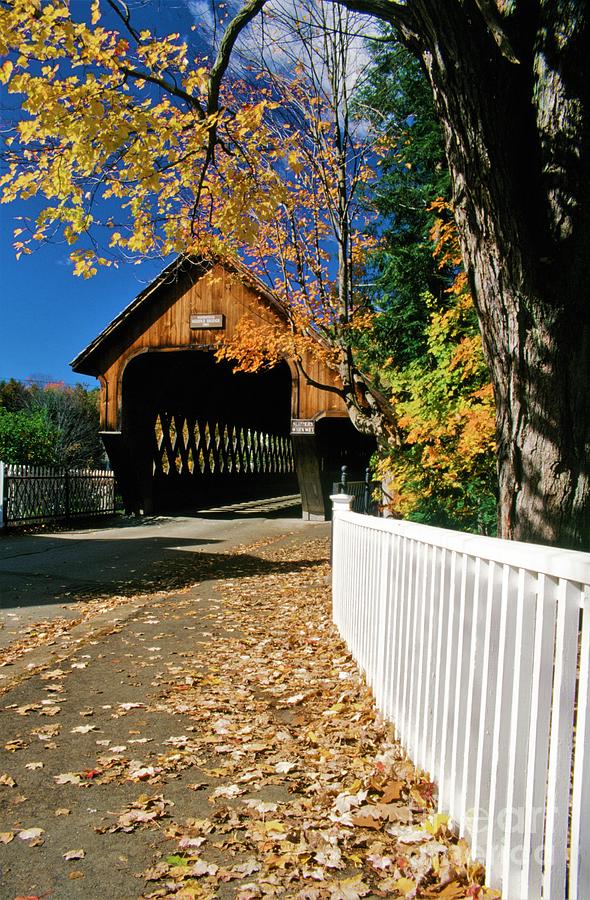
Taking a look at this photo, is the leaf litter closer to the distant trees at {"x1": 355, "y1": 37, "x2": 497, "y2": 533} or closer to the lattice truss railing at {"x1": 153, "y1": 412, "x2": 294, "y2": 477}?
the distant trees at {"x1": 355, "y1": 37, "x2": 497, "y2": 533}

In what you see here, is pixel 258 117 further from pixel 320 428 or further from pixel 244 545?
pixel 320 428

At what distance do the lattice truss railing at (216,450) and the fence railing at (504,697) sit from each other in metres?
20.2

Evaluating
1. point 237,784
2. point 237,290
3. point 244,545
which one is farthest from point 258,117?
point 237,290

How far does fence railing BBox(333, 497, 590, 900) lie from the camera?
1784 millimetres

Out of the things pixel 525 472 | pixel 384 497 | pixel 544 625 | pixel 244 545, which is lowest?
pixel 244 545

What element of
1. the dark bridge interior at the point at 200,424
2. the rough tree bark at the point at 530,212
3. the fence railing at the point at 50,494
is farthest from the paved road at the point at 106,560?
the rough tree bark at the point at 530,212

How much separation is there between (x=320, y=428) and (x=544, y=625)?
18.1 meters

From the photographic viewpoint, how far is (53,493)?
18.3 m

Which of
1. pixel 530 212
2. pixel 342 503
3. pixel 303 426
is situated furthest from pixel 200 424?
pixel 530 212

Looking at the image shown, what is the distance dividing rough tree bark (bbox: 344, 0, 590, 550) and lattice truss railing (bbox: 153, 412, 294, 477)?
63.7ft

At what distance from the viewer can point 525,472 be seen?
13.5 ft

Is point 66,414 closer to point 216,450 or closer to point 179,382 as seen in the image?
point 216,450

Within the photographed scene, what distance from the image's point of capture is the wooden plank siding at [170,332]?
64.8 ft

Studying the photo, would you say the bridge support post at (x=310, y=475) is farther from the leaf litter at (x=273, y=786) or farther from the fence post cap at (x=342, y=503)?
→ the leaf litter at (x=273, y=786)
